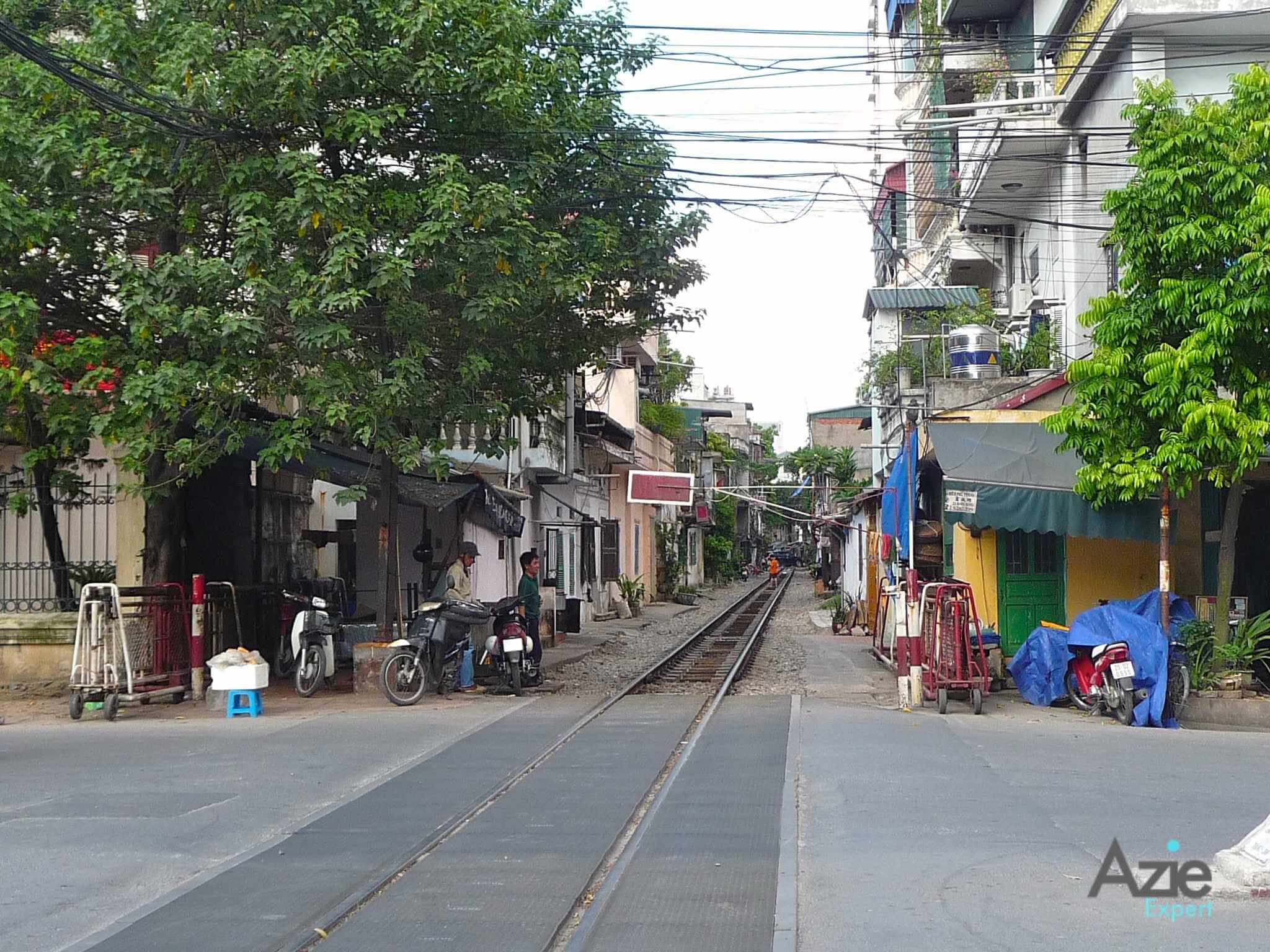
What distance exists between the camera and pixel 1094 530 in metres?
15.4

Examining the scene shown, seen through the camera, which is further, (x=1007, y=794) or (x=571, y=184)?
(x=571, y=184)

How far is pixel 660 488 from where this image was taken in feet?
121

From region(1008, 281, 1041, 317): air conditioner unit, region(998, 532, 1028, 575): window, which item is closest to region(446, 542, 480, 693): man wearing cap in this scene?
region(998, 532, 1028, 575): window

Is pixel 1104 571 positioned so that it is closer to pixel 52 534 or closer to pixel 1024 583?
pixel 1024 583

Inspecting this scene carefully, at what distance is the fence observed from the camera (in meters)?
16.9

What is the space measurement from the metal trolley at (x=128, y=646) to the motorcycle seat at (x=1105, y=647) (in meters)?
10.3

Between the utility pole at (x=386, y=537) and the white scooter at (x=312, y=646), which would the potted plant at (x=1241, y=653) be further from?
the white scooter at (x=312, y=646)

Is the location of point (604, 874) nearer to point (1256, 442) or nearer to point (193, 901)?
point (193, 901)

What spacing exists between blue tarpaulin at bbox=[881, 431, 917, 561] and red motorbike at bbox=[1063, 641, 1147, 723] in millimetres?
2641

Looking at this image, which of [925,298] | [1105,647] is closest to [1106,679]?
[1105,647]

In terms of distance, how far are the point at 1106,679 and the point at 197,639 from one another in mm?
10293

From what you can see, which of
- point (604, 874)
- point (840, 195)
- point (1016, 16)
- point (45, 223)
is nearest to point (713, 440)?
point (1016, 16)

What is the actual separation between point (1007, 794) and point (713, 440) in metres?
62.8

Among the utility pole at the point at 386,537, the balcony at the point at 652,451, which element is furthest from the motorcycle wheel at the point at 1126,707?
the balcony at the point at 652,451
